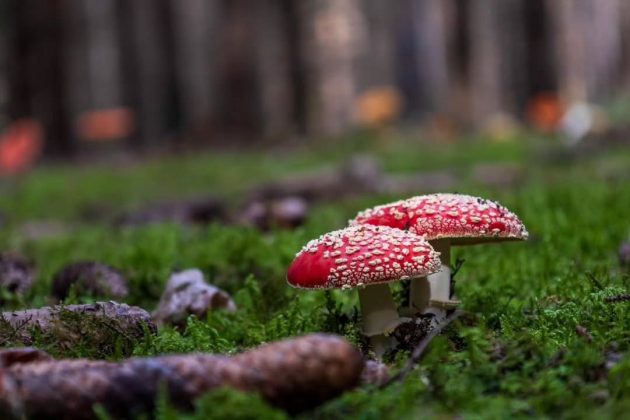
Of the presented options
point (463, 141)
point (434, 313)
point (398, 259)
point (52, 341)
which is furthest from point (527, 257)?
point (463, 141)

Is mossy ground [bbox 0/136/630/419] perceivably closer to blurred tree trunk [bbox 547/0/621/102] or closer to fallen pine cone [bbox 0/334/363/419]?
fallen pine cone [bbox 0/334/363/419]

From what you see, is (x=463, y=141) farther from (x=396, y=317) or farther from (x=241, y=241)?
(x=396, y=317)

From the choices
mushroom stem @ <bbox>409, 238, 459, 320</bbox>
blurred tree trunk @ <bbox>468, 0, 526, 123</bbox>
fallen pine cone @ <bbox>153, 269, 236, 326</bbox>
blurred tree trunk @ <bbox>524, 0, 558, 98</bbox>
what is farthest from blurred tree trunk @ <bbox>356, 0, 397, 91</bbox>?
mushroom stem @ <bbox>409, 238, 459, 320</bbox>

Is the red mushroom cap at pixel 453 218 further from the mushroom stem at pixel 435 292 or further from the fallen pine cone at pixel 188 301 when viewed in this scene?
the fallen pine cone at pixel 188 301

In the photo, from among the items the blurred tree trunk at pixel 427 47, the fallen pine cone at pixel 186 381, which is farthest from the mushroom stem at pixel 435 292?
the blurred tree trunk at pixel 427 47

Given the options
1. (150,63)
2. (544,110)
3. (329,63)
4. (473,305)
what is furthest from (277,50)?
(473,305)

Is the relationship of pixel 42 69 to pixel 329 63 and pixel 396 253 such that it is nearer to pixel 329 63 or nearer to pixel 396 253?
pixel 329 63
